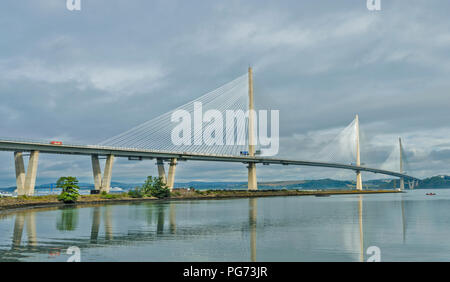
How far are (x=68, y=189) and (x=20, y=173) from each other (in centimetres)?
1039

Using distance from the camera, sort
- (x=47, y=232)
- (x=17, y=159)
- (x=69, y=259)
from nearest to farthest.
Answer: (x=69, y=259) < (x=47, y=232) < (x=17, y=159)

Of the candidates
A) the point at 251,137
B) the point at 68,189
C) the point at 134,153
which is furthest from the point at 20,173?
the point at 251,137

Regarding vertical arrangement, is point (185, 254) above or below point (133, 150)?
below

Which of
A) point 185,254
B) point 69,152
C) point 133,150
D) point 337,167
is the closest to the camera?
point 185,254

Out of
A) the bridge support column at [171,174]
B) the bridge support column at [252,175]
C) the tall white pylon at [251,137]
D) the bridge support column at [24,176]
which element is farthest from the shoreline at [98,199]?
the bridge support column at [24,176]

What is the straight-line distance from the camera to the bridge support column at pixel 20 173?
2800 inches

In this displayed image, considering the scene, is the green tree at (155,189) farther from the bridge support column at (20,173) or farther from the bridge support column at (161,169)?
the bridge support column at (20,173)

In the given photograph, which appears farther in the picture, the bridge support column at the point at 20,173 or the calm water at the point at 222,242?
the bridge support column at the point at 20,173

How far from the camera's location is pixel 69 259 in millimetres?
18453

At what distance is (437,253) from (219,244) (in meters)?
11.3

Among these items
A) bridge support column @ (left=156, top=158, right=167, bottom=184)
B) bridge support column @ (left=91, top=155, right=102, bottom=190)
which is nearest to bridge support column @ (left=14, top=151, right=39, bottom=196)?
bridge support column @ (left=91, top=155, right=102, bottom=190)

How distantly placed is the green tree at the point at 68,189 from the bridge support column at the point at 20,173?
8.40 m
